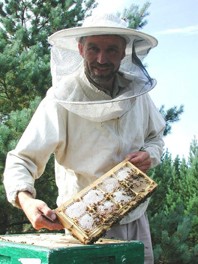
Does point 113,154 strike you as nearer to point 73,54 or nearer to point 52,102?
point 52,102

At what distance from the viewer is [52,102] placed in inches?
78.3

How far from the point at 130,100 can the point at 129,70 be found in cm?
21

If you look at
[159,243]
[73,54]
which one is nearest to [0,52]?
[159,243]

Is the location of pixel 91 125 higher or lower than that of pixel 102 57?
lower

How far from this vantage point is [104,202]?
1.69 meters

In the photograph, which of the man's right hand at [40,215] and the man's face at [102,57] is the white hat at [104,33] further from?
the man's right hand at [40,215]

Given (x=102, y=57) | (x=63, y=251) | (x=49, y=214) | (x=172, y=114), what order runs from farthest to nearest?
(x=172, y=114) < (x=102, y=57) < (x=49, y=214) < (x=63, y=251)

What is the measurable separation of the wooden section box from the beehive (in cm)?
5

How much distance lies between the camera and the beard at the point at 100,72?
6.42 ft

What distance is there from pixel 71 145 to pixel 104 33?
17.9 inches

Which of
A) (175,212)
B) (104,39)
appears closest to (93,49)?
(104,39)

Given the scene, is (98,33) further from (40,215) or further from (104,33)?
(40,215)

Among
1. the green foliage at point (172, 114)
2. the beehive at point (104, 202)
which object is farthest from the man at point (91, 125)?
the green foliage at point (172, 114)

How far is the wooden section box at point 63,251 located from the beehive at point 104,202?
53 millimetres
